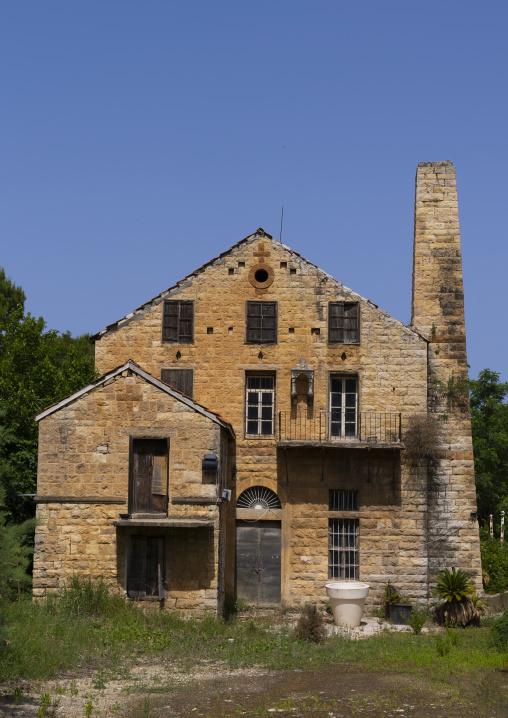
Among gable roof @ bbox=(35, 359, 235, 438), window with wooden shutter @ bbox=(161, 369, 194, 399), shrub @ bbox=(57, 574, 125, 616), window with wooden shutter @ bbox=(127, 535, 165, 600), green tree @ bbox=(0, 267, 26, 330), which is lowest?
shrub @ bbox=(57, 574, 125, 616)

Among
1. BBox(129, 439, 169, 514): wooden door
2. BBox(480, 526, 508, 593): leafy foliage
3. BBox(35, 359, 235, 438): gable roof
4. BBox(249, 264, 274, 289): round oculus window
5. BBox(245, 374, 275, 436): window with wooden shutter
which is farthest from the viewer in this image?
BBox(480, 526, 508, 593): leafy foliage

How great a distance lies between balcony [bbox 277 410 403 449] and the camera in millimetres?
22859

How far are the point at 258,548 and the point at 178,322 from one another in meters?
6.14

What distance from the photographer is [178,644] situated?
1703 centimetres

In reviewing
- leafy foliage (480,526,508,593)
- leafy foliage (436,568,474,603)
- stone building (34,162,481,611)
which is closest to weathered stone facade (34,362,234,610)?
stone building (34,162,481,611)

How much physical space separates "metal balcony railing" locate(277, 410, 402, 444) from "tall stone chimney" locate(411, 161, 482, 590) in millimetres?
1298

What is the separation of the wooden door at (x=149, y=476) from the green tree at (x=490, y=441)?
2416 centimetres

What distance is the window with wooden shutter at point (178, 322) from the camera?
2339 centimetres

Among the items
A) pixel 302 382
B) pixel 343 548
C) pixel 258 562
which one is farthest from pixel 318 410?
pixel 258 562

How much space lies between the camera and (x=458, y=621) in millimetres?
20906

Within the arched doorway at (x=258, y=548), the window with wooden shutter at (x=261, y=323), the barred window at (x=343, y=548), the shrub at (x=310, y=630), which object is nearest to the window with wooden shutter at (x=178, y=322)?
the window with wooden shutter at (x=261, y=323)

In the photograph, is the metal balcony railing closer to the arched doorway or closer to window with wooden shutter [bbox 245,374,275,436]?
window with wooden shutter [bbox 245,374,275,436]

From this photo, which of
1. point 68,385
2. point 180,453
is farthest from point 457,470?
point 68,385

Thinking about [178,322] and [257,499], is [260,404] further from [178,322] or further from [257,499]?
A: [178,322]
